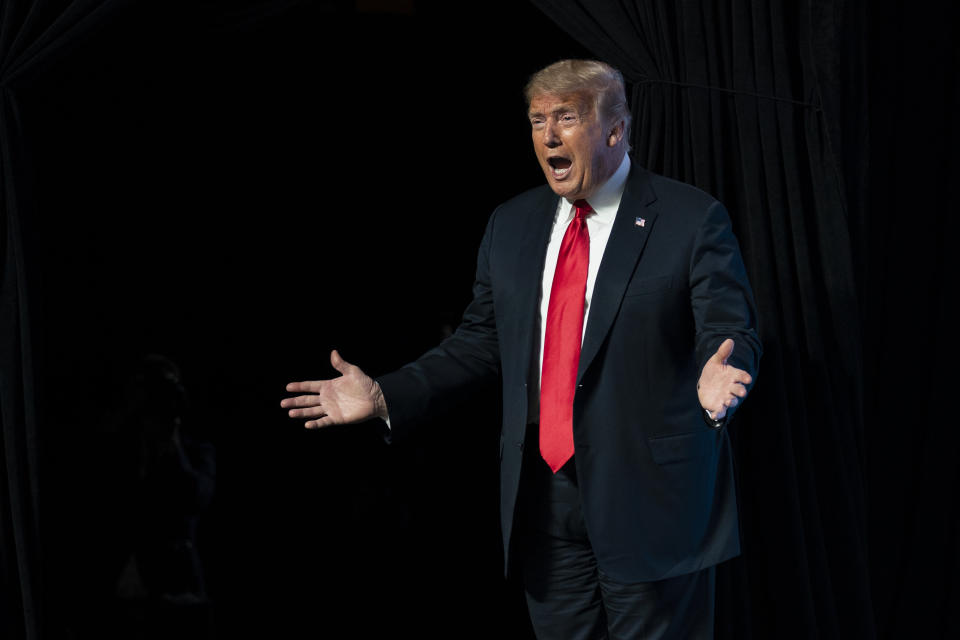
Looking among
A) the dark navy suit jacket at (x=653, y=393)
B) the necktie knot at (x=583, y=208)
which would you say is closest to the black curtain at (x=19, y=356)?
the dark navy suit jacket at (x=653, y=393)

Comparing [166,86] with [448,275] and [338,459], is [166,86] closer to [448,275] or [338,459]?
[448,275]

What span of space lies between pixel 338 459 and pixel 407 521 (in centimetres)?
48

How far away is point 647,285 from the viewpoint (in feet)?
6.81

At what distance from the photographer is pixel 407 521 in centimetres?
475

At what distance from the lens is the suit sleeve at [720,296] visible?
1953 millimetres

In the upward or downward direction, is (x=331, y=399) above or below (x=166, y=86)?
below

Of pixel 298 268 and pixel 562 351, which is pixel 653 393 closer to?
pixel 562 351

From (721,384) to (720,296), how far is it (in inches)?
9.7

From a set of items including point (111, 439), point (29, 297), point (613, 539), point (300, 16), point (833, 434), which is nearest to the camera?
point (613, 539)

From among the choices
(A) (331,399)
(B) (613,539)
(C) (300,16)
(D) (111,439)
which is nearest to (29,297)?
(A) (331,399)

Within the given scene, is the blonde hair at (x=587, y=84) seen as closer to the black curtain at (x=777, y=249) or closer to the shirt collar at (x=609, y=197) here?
the shirt collar at (x=609, y=197)

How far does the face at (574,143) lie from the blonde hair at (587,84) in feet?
0.05

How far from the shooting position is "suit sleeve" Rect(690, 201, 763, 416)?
1953 millimetres

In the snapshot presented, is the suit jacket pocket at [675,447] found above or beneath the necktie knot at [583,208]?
beneath
